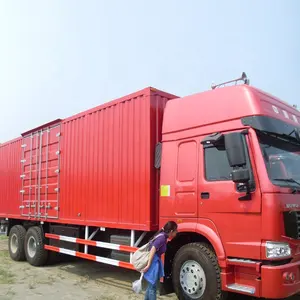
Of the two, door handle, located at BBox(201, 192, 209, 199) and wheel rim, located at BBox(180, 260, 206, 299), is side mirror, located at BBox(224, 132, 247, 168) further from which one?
wheel rim, located at BBox(180, 260, 206, 299)

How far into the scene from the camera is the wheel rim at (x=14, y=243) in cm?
1023

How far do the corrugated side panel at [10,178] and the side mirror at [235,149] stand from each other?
7460 millimetres

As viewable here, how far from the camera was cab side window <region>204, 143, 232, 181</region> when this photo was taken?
502cm

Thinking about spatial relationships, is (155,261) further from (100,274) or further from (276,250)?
(100,274)

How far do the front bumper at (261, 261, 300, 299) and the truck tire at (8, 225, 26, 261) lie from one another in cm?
742

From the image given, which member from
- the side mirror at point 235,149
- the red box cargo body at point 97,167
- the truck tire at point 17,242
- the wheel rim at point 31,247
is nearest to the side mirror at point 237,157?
the side mirror at point 235,149

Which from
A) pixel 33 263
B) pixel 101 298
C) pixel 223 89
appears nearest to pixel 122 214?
pixel 101 298

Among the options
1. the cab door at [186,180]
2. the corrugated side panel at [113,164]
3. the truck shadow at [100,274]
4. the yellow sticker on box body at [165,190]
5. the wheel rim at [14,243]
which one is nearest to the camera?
the cab door at [186,180]

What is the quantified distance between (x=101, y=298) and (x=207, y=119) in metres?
3.48

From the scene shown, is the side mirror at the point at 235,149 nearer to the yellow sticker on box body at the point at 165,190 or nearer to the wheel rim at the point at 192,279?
the yellow sticker on box body at the point at 165,190

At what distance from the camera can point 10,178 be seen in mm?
11109

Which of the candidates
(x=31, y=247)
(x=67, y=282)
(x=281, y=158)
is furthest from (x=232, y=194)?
(x=31, y=247)

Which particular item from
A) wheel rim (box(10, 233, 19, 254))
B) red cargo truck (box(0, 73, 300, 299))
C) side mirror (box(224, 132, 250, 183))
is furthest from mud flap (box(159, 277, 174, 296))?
wheel rim (box(10, 233, 19, 254))

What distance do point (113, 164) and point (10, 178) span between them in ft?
18.0
